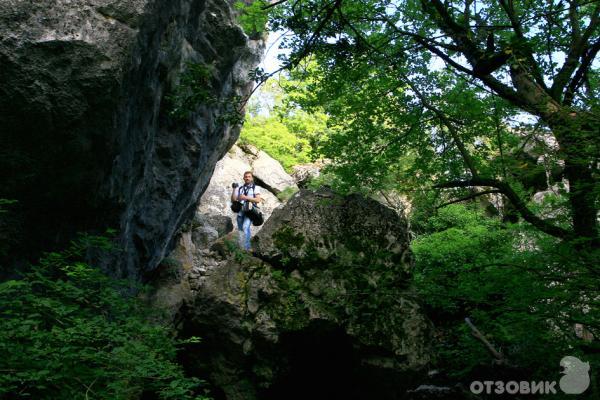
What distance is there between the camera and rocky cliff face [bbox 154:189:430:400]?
25.4ft

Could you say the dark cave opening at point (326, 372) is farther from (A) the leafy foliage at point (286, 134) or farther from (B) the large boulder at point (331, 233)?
(A) the leafy foliage at point (286, 134)

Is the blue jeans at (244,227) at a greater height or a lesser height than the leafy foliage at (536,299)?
greater

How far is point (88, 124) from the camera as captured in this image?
5.59 m

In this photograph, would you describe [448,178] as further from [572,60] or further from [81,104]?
[81,104]

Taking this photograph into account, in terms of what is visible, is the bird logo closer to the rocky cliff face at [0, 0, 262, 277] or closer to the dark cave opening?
the dark cave opening

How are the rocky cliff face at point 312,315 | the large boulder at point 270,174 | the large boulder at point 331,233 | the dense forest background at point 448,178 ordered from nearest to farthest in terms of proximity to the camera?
the dense forest background at point 448,178 < the rocky cliff face at point 312,315 < the large boulder at point 331,233 < the large boulder at point 270,174

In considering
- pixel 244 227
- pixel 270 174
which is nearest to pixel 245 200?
pixel 244 227

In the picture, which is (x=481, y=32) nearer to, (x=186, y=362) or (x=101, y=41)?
(x=101, y=41)

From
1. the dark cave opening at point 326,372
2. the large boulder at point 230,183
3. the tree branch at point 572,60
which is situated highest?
the large boulder at point 230,183

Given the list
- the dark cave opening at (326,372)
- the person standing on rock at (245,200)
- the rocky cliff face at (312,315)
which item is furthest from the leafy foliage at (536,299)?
the person standing on rock at (245,200)

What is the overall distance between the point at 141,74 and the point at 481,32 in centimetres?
471

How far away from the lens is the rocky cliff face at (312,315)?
7750 mm

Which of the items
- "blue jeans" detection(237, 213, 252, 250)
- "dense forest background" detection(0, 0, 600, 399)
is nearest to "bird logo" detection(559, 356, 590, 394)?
"dense forest background" detection(0, 0, 600, 399)

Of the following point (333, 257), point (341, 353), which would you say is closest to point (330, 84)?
point (333, 257)
